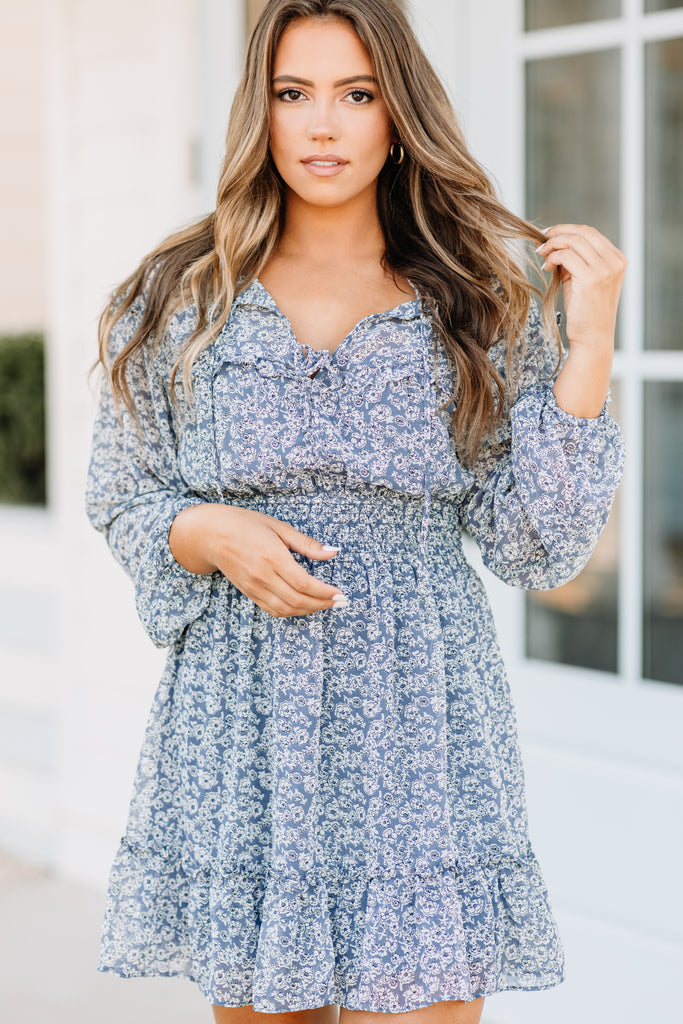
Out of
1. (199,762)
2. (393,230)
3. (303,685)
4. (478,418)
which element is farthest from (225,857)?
(393,230)

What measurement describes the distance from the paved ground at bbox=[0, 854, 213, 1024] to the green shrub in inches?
67.9

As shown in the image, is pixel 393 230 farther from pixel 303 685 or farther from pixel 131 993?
pixel 131 993

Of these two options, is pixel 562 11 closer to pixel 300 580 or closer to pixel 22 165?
pixel 300 580

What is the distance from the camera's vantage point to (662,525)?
98.0 inches

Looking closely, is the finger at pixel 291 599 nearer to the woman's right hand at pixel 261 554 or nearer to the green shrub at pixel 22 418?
the woman's right hand at pixel 261 554

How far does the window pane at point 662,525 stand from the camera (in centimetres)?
238

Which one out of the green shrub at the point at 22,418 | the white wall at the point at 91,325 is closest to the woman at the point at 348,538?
the white wall at the point at 91,325

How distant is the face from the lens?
147cm

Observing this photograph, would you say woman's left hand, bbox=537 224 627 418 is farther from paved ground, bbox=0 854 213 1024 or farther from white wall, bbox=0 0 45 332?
white wall, bbox=0 0 45 332

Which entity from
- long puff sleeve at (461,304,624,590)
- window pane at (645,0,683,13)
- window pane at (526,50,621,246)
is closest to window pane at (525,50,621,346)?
window pane at (526,50,621,246)

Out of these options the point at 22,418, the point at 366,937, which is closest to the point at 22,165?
the point at 22,418

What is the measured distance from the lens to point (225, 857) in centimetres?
149

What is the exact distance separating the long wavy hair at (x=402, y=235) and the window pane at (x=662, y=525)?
0.85m

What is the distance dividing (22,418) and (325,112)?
333 cm
